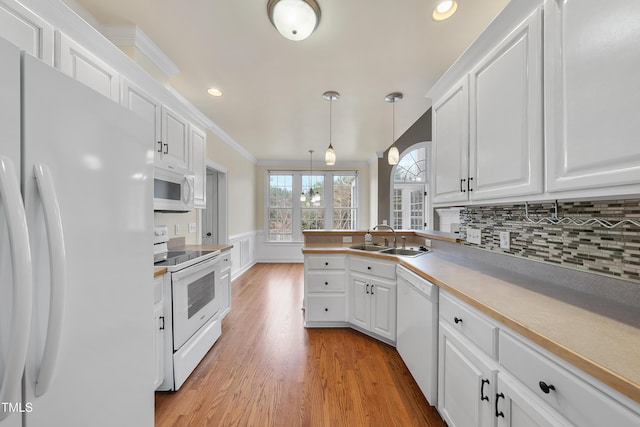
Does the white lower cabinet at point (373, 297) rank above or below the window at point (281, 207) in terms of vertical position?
below

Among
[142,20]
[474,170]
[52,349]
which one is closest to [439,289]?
[474,170]

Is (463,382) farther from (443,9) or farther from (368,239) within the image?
(443,9)

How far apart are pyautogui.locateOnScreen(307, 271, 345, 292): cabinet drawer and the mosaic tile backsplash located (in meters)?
1.47

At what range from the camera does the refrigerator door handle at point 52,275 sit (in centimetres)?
59

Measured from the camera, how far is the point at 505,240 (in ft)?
5.44

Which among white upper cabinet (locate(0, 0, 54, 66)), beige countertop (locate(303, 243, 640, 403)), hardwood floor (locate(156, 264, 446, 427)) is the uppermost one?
white upper cabinet (locate(0, 0, 54, 66))

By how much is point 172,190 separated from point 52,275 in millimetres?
1661

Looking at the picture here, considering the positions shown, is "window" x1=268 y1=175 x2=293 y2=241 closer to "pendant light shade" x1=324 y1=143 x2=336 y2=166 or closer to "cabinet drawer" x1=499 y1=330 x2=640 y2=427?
"pendant light shade" x1=324 y1=143 x2=336 y2=166

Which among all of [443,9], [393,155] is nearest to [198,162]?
[393,155]

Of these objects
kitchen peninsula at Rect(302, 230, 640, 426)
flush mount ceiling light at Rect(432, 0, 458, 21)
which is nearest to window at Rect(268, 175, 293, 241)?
kitchen peninsula at Rect(302, 230, 640, 426)

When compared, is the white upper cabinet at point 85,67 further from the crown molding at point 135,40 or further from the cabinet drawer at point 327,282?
the cabinet drawer at point 327,282

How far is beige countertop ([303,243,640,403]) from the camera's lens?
0.63 metres

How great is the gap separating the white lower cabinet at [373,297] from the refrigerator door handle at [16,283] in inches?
85.2

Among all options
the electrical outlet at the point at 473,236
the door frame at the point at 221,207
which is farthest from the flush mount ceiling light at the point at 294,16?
the door frame at the point at 221,207
